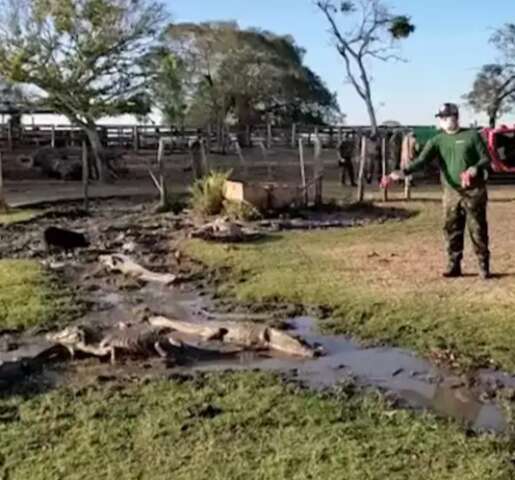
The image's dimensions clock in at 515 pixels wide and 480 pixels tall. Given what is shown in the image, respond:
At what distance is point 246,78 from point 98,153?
86.1 feet

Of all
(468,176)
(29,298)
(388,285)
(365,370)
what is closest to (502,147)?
(388,285)

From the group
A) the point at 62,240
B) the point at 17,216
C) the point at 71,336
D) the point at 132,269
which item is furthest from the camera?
the point at 17,216

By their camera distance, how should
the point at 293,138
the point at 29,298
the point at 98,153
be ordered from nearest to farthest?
the point at 29,298 < the point at 98,153 < the point at 293,138

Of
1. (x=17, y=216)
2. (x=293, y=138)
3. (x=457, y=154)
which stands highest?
(x=457, y=154)

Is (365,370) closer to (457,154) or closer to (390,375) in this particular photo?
(390,375)

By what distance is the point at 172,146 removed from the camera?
42469 millimetres

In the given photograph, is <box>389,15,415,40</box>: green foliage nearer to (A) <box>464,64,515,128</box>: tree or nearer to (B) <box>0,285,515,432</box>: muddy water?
(A) <box>464,64,515,128</box>: tree

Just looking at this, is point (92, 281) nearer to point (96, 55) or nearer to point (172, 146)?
point (96, 55)

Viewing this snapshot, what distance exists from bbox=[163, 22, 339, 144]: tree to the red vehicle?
26.8 meters

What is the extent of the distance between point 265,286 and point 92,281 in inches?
96.6

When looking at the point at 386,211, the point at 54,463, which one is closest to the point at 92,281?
the point at 54,463

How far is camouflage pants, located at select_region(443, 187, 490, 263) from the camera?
9.75m

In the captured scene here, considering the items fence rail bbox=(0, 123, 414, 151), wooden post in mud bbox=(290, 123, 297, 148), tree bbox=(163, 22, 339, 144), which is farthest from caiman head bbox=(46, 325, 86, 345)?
tree bbox=(163, 22, 339, 144)

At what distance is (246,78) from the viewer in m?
56.6
